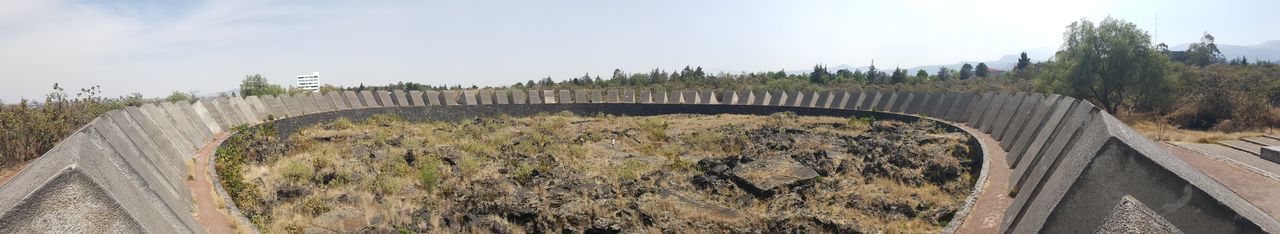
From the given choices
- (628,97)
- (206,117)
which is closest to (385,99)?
(628,97)

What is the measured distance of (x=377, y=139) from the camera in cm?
2173

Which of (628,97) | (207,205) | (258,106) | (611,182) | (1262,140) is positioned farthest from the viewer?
(628,97)

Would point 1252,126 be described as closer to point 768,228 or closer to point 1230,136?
point 1230,136

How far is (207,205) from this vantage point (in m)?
8.80

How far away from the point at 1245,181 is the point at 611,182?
10.7 metres

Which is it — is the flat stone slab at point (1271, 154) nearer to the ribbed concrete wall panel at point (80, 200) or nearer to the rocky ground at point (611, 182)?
the rocky ground at point (611, 182)

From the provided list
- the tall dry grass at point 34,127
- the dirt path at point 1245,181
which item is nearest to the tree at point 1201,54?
the dirt path at point 1245,181

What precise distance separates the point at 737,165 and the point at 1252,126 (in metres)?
17.7

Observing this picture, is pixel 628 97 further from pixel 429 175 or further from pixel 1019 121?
pixel 1019 121

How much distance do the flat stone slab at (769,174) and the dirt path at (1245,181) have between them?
634 centimetres

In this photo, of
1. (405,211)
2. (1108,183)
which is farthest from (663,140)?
(1108,183)

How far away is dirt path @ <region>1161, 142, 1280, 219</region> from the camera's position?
328 inches

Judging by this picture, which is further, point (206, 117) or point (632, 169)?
point (206, 117)

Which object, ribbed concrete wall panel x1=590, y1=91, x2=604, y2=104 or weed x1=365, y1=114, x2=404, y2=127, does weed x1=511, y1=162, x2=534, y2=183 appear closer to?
weed x1=365, y1=114, x2=404, y2=127
